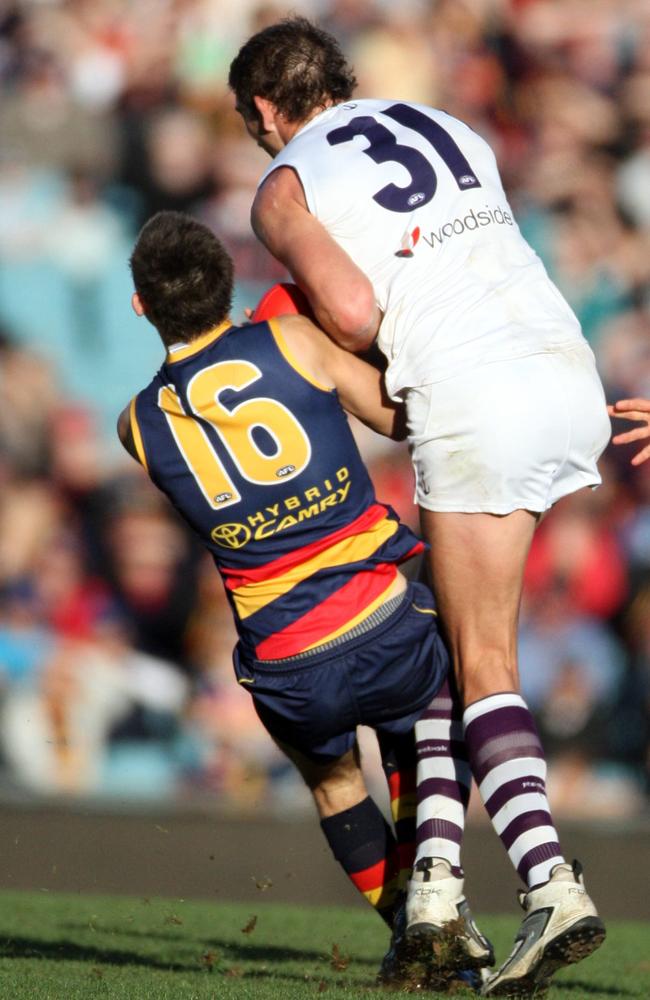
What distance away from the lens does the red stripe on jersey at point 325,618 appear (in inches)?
136

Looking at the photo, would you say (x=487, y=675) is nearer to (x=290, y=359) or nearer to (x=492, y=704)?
(x=492, y=704)

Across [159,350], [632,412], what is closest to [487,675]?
[632,412]

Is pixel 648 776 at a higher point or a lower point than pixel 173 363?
lower

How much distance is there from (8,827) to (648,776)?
3.30 m

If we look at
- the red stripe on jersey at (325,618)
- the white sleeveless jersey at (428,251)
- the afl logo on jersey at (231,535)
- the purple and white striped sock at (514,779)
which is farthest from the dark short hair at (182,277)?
the purple and white striped sock at (514,779)

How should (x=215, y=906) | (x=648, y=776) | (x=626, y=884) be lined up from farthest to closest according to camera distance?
(x=648, y=776), (x=626, y=884), (x=215, y=906)

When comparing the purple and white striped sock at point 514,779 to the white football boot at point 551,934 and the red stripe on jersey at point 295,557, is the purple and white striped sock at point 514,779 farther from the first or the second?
the red stripe on jersey at point 295,557

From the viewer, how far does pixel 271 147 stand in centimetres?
384

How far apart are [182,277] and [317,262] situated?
12.6 inches

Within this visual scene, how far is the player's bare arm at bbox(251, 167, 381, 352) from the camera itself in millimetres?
3330

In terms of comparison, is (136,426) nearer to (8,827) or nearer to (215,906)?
(215,906)

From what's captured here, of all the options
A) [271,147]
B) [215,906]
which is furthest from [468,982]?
[215,906]

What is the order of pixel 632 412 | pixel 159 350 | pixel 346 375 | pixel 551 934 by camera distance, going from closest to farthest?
pixel 551 934 < pixel 346 375 < pixel 632 412 < pixel 159 350

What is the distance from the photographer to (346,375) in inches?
138
